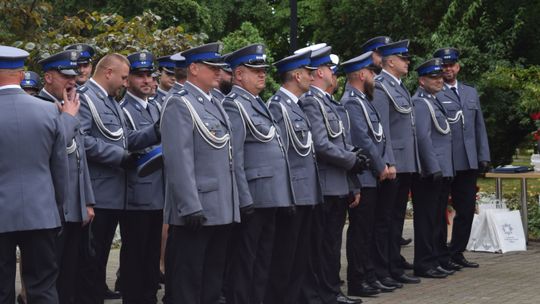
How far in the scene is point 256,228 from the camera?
8.53 meters

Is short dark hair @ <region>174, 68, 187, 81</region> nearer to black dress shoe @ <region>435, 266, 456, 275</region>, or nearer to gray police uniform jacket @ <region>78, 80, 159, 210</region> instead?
gray police uniform jacket @ <region>78, 80, 159, 210</region>

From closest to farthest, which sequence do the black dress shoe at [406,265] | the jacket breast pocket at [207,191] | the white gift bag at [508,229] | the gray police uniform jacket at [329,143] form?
1. the jacket breast pocket at [207,191]
2. the gray police uniform jacket at [329,143]
3. the black dress shoe at [406,265]
4. the white gift bag at [508,229]

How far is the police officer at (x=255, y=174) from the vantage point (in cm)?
845

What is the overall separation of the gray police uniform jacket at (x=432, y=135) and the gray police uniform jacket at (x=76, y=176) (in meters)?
3.99

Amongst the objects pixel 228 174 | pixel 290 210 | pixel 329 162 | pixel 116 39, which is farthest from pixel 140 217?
pixel 116 39

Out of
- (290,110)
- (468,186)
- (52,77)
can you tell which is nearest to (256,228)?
(290,110)

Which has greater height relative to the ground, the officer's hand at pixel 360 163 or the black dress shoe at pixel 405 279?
the officer's hand at pixel 360 163

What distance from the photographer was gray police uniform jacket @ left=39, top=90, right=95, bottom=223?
8016 millimetres

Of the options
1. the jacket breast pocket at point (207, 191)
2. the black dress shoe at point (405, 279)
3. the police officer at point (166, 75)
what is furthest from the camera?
the black dress shoe at point (405, 279)

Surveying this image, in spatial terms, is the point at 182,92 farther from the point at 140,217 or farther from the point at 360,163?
the point at 360,163

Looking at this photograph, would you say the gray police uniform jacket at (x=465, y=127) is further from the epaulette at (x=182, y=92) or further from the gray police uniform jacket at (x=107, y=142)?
the epaulette at (x=182, y=92)

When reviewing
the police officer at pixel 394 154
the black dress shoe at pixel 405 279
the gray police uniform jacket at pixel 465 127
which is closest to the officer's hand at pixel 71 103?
the police officer at pixel 394 154

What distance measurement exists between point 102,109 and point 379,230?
3161 mm

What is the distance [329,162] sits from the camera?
31.2 feet
